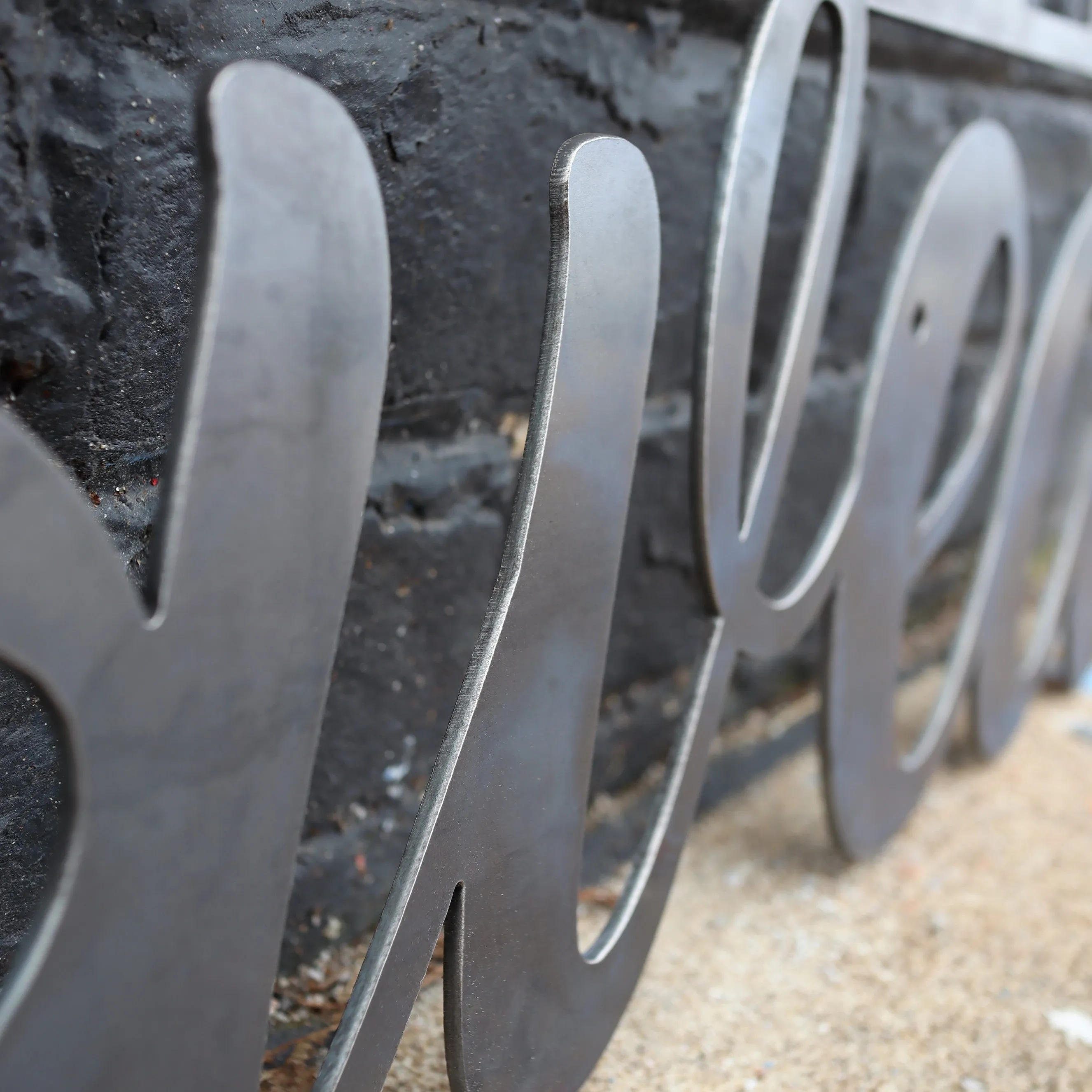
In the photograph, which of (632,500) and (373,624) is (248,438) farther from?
(632,500)

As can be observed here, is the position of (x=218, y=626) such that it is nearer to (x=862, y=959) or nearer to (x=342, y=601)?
(x=342, y=601)

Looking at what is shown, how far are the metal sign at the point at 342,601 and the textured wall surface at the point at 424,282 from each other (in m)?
0.07

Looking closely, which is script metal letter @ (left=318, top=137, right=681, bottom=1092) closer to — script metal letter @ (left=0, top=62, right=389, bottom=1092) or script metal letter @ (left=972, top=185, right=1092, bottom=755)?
script metal letter @ (left=0, top=62, right=389, bottom=1092)

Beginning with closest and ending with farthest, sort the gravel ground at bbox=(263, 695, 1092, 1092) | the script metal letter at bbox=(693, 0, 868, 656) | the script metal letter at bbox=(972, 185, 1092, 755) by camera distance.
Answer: the script metal letter at bbox=(693, 0, 868, 656) → the gravel ground at bbox=(263, 695, 1092, 1092) → the script metal letter at bbox=(972, 185, 1092, 755)

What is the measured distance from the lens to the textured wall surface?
24.1 inches

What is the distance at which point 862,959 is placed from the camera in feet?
3.38

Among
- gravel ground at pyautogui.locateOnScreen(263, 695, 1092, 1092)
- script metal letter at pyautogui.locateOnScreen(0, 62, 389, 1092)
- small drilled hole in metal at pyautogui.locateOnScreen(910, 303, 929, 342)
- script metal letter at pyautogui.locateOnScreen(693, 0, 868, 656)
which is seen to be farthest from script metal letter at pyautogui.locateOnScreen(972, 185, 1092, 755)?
script metal letter at pyautogui.locateOnScreen(0, 62, 389, 1092)

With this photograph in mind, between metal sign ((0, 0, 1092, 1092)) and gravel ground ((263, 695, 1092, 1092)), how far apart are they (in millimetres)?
158

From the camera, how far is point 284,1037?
33.6 inches

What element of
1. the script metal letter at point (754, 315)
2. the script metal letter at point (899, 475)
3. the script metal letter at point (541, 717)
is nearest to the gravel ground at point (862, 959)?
the script metal letter at point (899, 475)

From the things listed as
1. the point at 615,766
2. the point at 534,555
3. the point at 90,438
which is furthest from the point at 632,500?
the point at 90,438

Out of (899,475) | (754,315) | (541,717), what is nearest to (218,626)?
(541,717)

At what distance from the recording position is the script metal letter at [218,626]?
18.8 inches

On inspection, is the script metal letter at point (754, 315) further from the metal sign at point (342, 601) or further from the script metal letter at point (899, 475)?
the script metal letter at point (899, 475)
